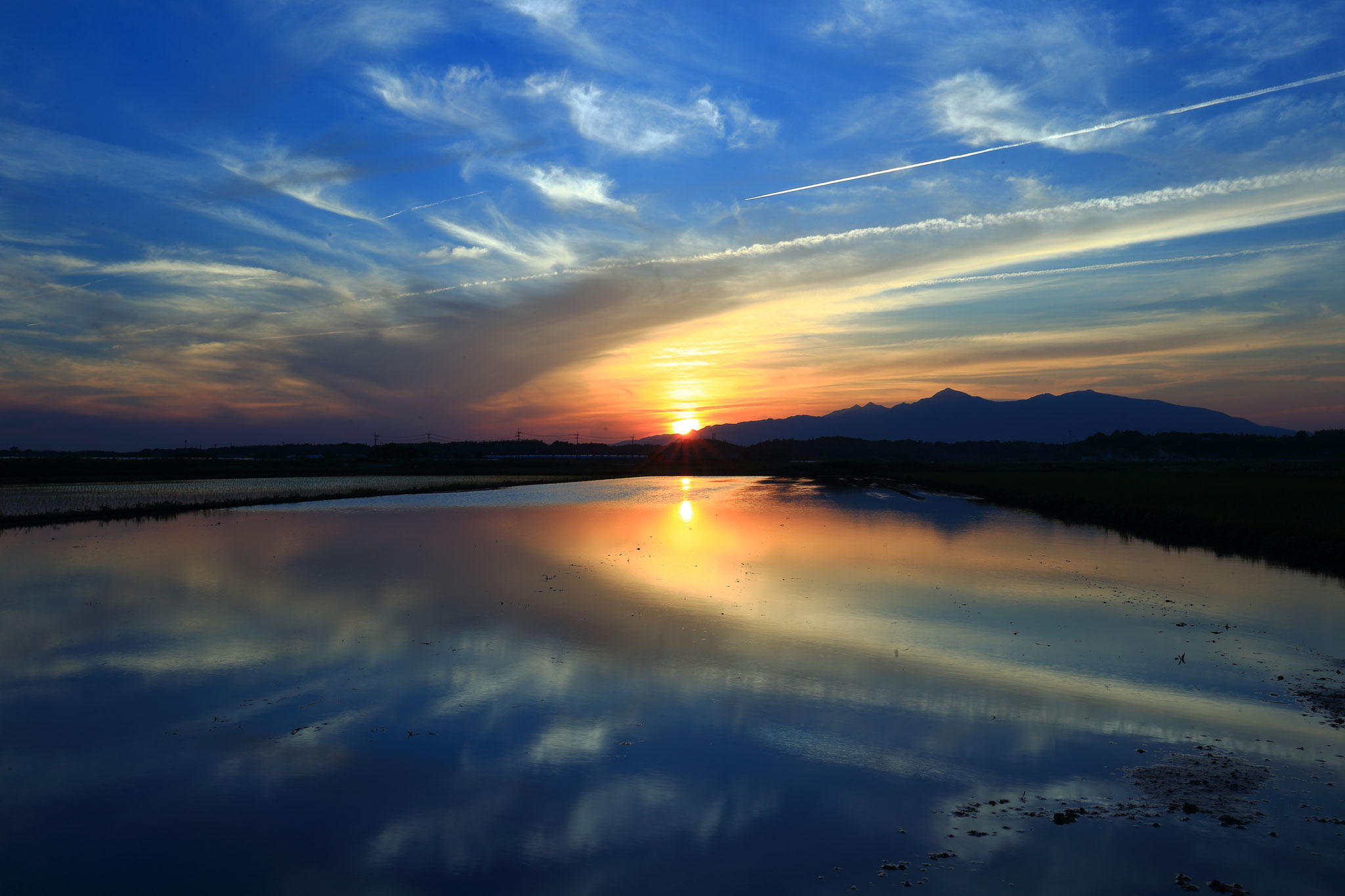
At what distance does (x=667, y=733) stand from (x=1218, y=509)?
2887cm

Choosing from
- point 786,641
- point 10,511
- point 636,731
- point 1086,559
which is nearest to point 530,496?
point 10,511

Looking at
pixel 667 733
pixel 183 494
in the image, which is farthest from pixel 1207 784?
pixel 183 494

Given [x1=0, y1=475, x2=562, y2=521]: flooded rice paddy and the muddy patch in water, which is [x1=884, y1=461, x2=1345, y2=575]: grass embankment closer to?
the muddy patch in water

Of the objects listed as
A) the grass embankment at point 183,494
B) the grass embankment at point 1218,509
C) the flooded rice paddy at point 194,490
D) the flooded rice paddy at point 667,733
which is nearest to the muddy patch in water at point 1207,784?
the flooded rice paddy at point 667,733

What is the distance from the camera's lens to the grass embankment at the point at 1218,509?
68.8 feet

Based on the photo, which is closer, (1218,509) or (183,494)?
(1218,509)

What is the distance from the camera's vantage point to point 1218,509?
28297mm

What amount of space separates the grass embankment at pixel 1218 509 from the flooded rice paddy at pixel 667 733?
4379mm

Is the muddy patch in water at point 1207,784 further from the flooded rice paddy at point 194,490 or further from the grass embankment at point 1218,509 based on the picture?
the flooded rice paddy at point 194,490

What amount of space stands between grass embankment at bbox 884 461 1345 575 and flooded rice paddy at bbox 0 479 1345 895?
4.38 m

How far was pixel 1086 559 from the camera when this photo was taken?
68.9 ft

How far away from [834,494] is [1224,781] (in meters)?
46.3

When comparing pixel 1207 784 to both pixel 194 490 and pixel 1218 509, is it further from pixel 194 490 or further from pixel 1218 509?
pixel 194 490

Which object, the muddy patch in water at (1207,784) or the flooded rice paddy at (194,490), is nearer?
the muddy patch in water at (1207,784)
